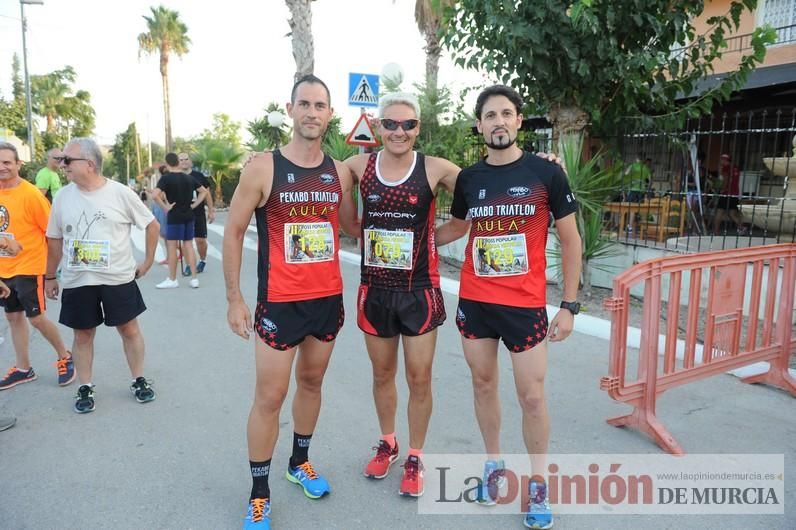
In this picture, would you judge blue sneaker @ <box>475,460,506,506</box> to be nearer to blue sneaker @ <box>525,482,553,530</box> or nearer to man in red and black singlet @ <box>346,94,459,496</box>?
blue sneaker @ <box>525,482,553,530</box>

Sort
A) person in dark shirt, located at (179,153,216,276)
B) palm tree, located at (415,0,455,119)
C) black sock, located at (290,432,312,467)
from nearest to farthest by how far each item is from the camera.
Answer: black sock, located at (290,432,312,467) → person in dark shirt, located at (179,153,216,276) → palm tree, located at (415,0,455,119)

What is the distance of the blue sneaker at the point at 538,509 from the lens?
8.71ft

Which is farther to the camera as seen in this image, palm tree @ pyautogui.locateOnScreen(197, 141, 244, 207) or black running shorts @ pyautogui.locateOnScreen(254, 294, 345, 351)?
palm tree @ pyautogui.locateOnScreen(197, 141, 244, 207)

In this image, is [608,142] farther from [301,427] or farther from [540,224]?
[301,427]

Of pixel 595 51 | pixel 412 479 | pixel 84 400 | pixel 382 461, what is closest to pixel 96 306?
pixel 84 400

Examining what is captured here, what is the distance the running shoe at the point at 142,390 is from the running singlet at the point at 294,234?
200 centimetres

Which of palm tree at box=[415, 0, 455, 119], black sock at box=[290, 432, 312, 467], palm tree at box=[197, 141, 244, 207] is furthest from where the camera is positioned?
palm tree at box=[197, 141, 244, 207]

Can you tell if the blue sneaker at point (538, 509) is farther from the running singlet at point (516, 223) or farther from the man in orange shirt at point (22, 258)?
the man in orange shirt at point (22, 258)

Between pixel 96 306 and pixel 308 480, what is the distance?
7.07ft

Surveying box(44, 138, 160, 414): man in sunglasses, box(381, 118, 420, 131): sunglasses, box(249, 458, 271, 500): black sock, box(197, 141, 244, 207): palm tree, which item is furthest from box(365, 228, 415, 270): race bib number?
box(197, 141, 244, 207): palm tree

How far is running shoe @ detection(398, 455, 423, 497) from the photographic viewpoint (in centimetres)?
294

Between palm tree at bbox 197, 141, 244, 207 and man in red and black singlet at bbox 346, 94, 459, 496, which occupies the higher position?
palm tree at bbox 197, 141, 244, 207

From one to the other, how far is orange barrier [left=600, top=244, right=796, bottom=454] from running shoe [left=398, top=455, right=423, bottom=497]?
125cm

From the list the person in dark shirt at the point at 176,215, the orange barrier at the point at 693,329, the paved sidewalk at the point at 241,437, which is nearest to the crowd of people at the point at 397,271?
the paved sidewalk at the point at 241,437
